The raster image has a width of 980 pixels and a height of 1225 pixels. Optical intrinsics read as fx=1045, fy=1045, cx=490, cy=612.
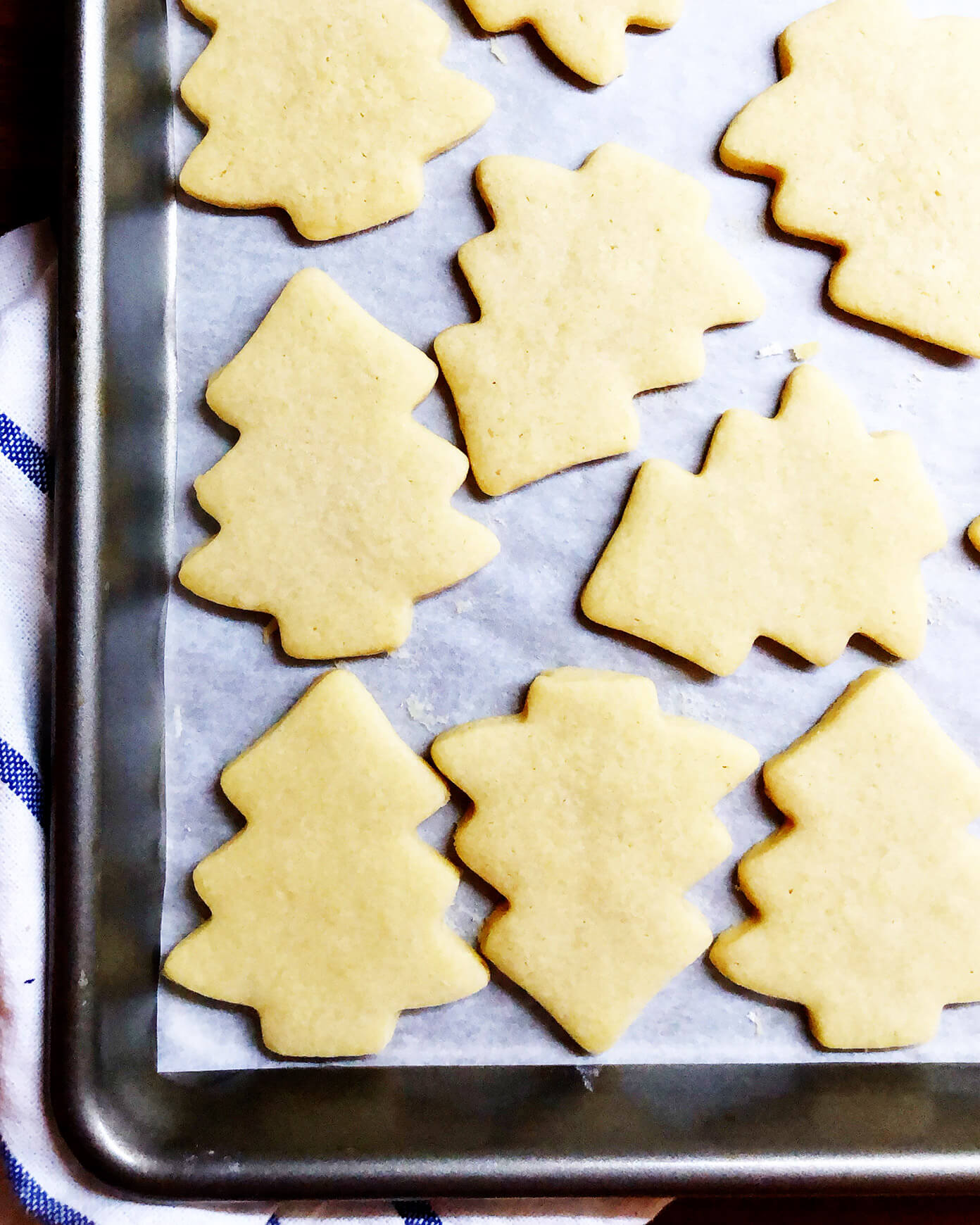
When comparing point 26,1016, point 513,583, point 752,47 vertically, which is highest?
point 752,47

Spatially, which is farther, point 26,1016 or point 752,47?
point 752,47

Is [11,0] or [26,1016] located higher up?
[11,0]

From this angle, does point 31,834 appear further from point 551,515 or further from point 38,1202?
point 551,515

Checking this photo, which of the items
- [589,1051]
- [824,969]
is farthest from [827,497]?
[589,1051]

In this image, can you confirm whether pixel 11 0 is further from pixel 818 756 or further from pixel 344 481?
pixel 818 756

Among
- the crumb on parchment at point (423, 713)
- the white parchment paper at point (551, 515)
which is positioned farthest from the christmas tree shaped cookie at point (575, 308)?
the crumb on parchment at point (423, 713)

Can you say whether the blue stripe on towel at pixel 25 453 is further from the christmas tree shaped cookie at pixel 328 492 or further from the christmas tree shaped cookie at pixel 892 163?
the christmas tree shaped cookie at pixel 892 163

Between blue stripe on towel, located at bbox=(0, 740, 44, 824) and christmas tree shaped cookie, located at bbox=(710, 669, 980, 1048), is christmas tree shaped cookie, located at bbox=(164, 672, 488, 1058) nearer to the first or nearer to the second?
blue stripe on towel, located at bbox=(0, 740, 44, 824)
